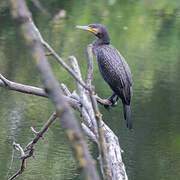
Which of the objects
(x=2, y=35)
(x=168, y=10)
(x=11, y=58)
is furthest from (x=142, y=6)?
(x=11, y=58)

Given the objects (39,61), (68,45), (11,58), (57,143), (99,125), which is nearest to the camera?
(39,61)

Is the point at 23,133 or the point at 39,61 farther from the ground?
the point at 39,61

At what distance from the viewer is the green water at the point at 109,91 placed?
4.93 meters

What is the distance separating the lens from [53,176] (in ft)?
15.3

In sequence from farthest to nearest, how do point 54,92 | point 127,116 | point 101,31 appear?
point 101,31, point 127,116, point 54,92

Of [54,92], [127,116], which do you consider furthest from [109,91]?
[54,92]

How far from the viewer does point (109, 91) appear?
6.41 metres

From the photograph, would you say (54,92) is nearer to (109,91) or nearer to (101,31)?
(101,31)

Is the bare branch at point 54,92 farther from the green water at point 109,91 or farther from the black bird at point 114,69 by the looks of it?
the green water at point 109,91

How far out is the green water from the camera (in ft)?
16.2

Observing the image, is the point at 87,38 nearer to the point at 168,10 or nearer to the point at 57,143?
the point at 168,10

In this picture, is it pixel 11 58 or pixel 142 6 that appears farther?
Answer: pixel 142 6

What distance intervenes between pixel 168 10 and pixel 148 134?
6.45m

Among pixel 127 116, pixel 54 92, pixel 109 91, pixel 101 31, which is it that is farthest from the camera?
pixel 109 91
